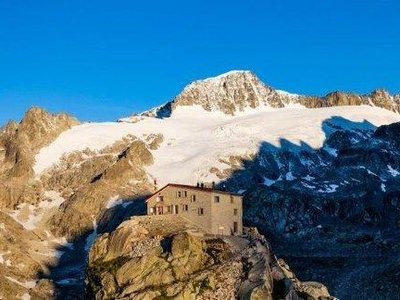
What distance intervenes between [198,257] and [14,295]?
303 feet

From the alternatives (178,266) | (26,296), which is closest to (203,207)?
(178,266)

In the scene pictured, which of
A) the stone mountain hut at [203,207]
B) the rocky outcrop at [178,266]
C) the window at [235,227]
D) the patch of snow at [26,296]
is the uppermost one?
the stone mountain hut at [203,207]

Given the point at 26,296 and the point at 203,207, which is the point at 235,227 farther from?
the point at 26,296

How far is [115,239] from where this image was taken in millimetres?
121125

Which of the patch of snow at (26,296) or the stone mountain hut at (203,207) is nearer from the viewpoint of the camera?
the stone mountain hut at (203,207)

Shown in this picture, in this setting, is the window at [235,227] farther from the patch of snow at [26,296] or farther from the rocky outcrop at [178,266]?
the patch of snow at [26,296]

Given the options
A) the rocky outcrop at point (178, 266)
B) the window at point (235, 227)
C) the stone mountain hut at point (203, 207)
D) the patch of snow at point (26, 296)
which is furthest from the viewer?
the patch of snow at point (26, 296)

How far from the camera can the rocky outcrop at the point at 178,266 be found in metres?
105

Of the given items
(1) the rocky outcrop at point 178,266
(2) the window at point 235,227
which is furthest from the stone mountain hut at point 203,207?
(1) the rocky outcrop at point 178,266

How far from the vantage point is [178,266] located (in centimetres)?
10988

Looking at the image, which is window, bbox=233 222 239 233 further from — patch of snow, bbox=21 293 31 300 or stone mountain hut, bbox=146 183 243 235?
patch of snow, bbox=21 293 31 300

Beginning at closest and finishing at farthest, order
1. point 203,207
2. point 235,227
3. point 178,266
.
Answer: point 178,266, point 203,207, point 235,227

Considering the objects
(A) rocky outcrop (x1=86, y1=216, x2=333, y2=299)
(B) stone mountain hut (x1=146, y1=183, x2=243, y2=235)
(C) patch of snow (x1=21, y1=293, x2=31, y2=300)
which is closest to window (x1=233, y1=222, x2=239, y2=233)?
(B) stone mountain hut (x1=146, y1=183, x2=243, y2=235)

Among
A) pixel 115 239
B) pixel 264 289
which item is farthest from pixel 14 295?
pixel 264 289
